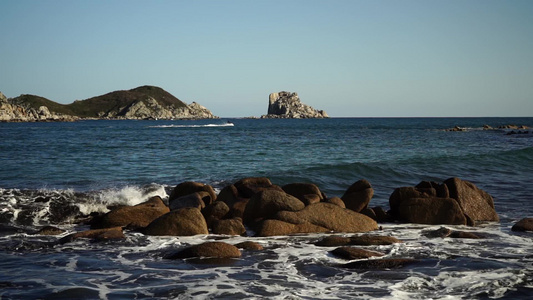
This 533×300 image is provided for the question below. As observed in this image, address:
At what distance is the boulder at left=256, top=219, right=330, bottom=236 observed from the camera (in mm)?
11922

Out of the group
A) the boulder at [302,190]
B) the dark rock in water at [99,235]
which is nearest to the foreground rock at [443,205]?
the boulder at [302,190]

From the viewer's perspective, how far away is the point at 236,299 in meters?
7.37

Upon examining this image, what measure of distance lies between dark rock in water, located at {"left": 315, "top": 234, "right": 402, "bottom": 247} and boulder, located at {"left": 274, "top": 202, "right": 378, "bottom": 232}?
1373 mm

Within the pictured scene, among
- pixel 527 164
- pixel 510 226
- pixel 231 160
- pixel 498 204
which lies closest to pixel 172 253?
pixel 510 226

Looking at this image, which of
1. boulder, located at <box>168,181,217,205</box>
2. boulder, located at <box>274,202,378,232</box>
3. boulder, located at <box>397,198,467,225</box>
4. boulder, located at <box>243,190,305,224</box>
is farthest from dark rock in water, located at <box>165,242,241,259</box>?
boulder, located at <box>397,198,467,225</box>

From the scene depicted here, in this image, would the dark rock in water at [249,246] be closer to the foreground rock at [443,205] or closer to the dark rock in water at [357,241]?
the dark rock in water at [357,241]

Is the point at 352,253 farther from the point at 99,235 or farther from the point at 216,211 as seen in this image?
the point at 99,235

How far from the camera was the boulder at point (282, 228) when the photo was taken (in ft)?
39.1

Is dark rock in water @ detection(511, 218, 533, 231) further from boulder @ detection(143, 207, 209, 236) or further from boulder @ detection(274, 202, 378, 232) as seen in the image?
boulder @ detection(143, 207, 209, 236)

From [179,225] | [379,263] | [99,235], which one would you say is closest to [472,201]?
[379,263]

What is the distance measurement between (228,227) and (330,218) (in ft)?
8.38

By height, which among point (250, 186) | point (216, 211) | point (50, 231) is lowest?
point (50, 231)

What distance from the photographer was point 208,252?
32.2ft

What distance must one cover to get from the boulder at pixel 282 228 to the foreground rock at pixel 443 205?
290 cm
